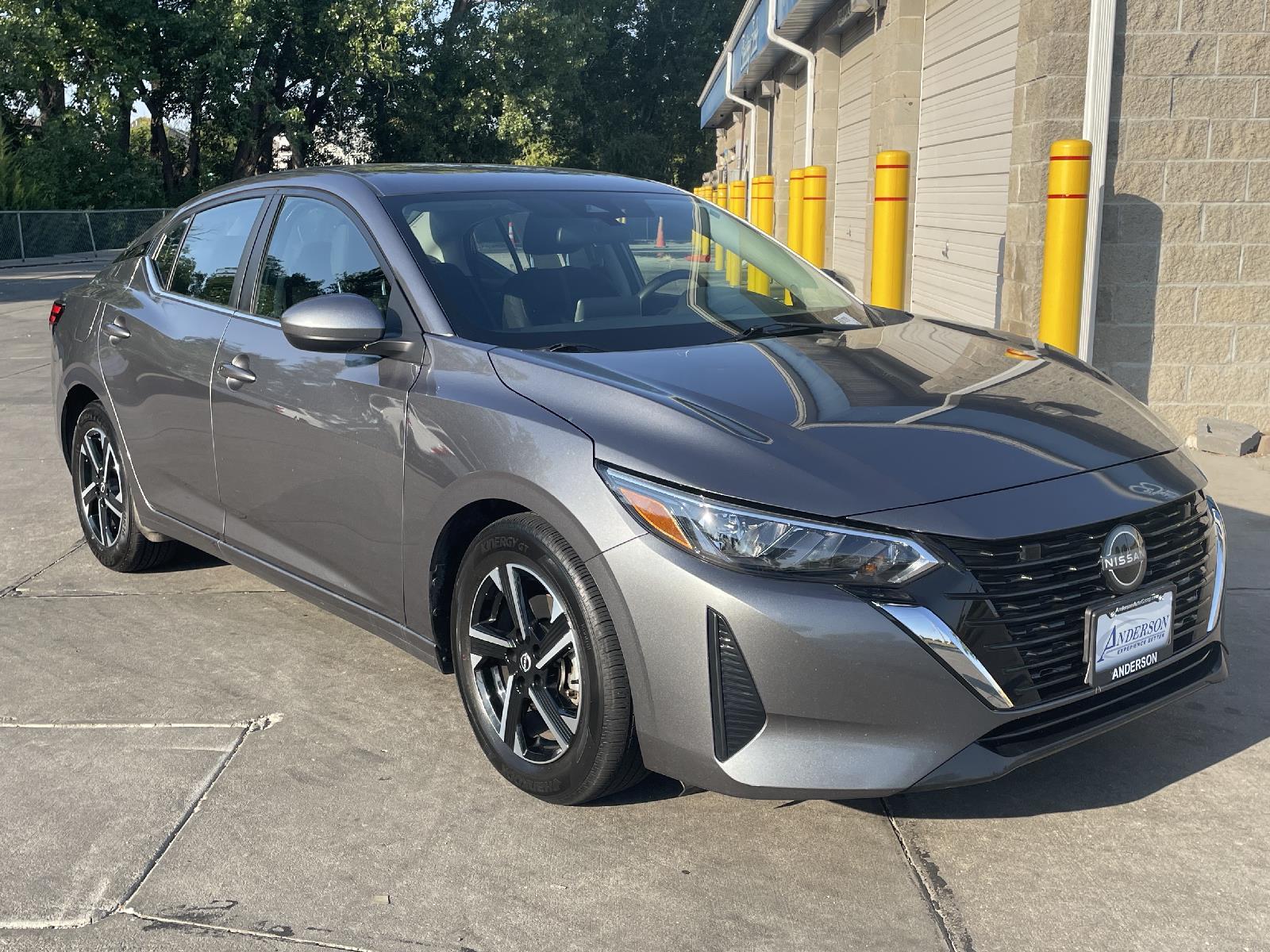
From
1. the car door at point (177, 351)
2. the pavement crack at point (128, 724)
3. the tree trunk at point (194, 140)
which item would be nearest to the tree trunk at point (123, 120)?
the tree trunk at point (194, 140)

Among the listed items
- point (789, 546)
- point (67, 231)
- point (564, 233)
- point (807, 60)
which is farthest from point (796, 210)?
point (67, 231)

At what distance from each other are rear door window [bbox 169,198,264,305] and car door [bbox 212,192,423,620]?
0.17m

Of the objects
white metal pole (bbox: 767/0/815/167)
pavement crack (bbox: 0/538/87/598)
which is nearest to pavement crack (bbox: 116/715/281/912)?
pavement crack (bbox: 0/538/87/598)

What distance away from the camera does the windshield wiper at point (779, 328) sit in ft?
13.1

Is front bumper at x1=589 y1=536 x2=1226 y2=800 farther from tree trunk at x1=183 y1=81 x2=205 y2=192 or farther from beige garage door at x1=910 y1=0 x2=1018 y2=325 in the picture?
tree trunk at x1=183 y1=81 x2=205 y2=192

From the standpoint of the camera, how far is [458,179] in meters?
4.45

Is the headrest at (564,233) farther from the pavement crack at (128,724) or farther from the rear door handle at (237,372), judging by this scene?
the pavement crack at (128,724)

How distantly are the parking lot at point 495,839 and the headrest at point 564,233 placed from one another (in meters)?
1.43

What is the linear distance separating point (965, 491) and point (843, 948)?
3.30 feet

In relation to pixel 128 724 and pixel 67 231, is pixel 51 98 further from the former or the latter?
pixel 128 724

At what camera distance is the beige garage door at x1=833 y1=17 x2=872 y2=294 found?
1464cm

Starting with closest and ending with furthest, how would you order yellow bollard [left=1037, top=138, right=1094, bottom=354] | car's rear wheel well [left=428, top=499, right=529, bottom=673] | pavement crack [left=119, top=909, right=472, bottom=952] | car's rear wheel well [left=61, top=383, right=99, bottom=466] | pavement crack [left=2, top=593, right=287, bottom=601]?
pavement crack [left=119, top=909, right=472, bottom=952]
car's rear wheel well [left=428, top=499, right=529, bottom=673]
pavement crack [left=2, top=593, right=287, bottom=601]
car's rear wheel well [left=61, top=383, right=99, bottom=466]
yellow bollard [left=1037, top=138, right=1094, bottom=354]

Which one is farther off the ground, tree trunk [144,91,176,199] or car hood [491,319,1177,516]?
tree trunk [144,91,176,199]

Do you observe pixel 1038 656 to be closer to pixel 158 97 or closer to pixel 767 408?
pixel 767 408
